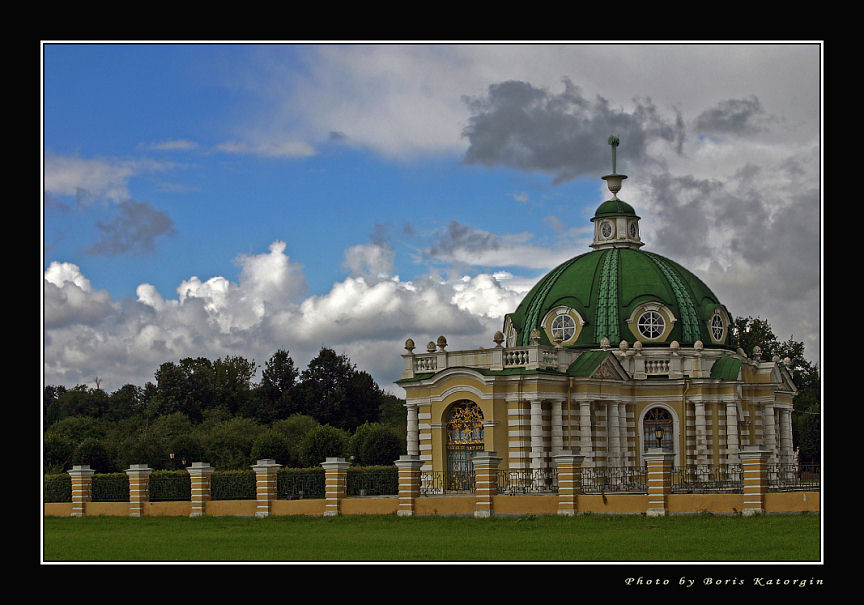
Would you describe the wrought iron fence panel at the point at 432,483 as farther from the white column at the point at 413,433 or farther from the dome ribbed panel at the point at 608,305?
the dome ribbed panel at the point at 608,305

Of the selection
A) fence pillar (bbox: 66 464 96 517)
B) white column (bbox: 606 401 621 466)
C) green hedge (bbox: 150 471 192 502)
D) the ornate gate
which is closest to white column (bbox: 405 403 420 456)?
the ornate gate

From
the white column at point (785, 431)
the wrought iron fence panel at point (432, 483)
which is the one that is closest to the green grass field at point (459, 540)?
the wrought iron fence panel at point (432, 483)

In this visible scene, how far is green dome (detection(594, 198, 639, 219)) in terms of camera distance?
52250 millimetres

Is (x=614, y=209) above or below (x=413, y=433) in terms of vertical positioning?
above

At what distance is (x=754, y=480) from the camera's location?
30.7m

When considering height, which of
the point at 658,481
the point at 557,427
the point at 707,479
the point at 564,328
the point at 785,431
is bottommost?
the point at 707,479

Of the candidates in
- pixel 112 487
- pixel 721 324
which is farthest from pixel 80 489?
pixel 721 324

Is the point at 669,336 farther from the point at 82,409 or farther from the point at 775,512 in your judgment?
the point at 82,409

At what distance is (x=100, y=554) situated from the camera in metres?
26.1

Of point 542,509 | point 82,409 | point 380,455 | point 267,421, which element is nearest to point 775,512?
point 542,509

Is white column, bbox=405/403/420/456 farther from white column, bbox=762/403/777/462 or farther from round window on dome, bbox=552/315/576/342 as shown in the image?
white column, bbox=762/403/777/462

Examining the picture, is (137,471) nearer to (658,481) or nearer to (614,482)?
(614,482)

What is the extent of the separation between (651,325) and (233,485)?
17653 millimetres

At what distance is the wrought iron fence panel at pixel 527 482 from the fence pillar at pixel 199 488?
31.0ft
